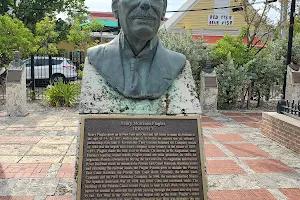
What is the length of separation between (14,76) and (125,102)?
7.01 meters

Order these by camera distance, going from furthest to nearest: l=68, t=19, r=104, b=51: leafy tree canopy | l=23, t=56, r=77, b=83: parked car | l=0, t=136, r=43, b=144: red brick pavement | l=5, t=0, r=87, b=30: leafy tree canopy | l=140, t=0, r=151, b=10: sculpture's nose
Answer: l=5, t=0, r=87, b=30: leafy tree canopy
l=23, t=56, r=77, b=83: parked car
l=68, t=19, r=104, b=51: leafy tree canopy
l=0, t=136, r=43, b=144: red brick pavement
l=140, t=0, r=151, b=10: sculpture's nose

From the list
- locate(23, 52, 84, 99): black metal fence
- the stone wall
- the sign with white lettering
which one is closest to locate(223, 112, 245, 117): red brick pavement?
the stone wall

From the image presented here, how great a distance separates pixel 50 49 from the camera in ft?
51.4

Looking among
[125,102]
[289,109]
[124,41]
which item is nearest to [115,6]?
[124,41]

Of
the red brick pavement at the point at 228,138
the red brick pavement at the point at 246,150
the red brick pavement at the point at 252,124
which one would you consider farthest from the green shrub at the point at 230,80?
the red brick pavement at the point at 246,150

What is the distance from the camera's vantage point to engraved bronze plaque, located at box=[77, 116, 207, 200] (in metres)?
2.66

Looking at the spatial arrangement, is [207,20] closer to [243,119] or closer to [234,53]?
[234,53]

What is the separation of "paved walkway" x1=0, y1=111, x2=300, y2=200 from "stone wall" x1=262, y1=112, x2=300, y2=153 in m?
0.13

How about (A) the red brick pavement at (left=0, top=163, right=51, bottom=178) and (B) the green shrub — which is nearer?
(A) the red brick pavement at (left=0, top=163, right=51, bottom=178)

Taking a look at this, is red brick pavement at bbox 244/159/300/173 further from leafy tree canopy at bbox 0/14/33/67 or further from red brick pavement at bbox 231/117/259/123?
leafy tree canopy at bbox 0/14/33/67

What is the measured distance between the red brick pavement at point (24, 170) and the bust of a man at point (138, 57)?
2.24 meters

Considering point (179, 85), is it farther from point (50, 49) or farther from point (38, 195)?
point (50, 49)

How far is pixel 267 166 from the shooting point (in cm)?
530

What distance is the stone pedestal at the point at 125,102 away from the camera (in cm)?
306
